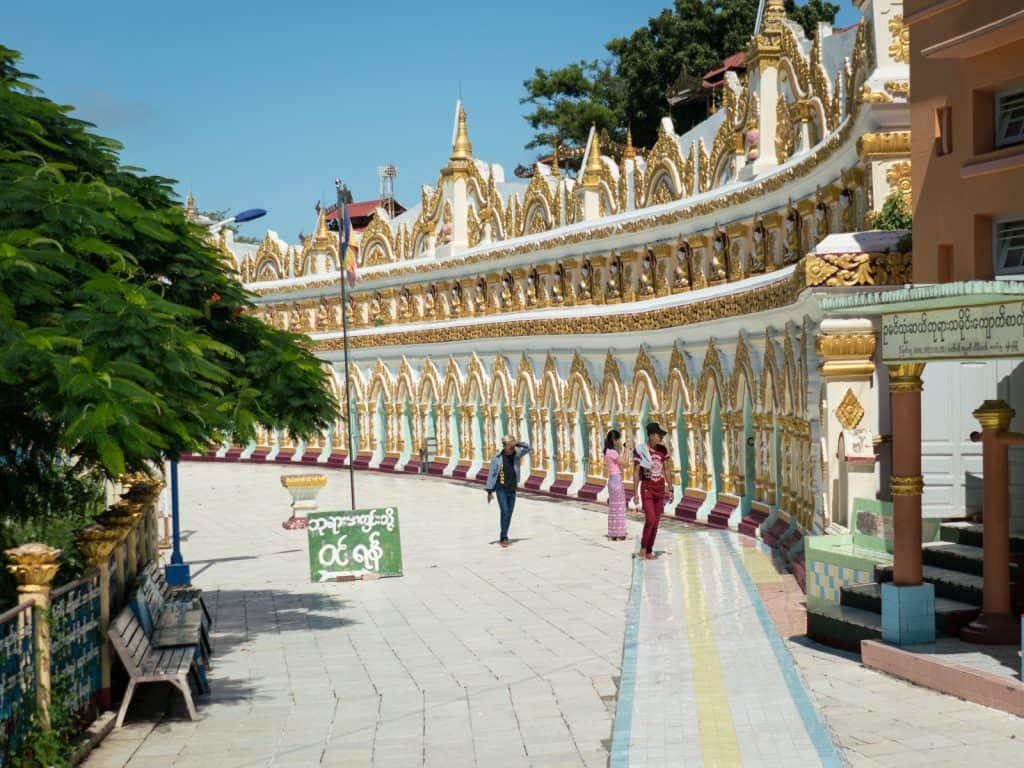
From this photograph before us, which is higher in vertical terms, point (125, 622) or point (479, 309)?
point (479, 309)

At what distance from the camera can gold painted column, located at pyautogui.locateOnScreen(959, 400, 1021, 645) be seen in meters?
10.7

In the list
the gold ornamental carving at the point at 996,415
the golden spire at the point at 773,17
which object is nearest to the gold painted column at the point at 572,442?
the golden spire at the point at 773,17

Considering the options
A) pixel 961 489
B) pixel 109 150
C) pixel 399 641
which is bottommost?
pixel 399 641

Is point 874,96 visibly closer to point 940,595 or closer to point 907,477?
point 907,477

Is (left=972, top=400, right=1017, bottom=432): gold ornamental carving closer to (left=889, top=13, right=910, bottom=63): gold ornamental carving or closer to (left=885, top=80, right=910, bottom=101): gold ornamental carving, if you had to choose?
(left=885, top=80, right=910, bottom=101): gold ornamental carving

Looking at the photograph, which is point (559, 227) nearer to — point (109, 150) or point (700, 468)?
point (700, 468)

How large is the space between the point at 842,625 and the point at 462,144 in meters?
24.9

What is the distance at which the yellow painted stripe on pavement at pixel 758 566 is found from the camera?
16656mm

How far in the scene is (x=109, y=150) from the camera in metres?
11.8

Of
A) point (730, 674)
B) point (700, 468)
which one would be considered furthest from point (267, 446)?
point (730, 674)

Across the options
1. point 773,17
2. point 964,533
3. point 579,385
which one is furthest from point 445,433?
point 964,533

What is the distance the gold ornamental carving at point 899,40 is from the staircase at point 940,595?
18.5 feet

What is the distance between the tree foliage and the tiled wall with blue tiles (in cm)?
3645

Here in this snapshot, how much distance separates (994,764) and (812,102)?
1264 centimetres
